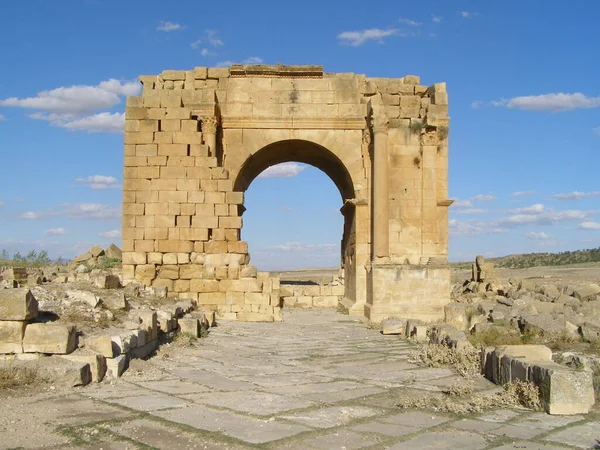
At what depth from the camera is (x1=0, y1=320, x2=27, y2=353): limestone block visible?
5.90 m

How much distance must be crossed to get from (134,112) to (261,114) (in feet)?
9.74

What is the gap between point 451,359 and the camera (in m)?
7.48

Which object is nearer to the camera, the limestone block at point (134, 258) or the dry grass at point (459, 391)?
the dry grass at point (459, 391)

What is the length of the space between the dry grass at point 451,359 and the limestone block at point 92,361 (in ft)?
12.4

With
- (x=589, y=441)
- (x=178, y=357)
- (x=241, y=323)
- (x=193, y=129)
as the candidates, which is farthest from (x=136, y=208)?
(x=589, y=441)

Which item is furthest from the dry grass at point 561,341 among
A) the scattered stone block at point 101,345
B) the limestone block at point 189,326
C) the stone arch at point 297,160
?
the stone arch at point 297,160

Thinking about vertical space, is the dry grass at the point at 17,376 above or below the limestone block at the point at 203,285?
below

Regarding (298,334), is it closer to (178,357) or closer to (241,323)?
(241,323)

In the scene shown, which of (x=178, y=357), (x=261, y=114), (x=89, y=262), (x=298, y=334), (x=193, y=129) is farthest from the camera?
(x=89, y=262)

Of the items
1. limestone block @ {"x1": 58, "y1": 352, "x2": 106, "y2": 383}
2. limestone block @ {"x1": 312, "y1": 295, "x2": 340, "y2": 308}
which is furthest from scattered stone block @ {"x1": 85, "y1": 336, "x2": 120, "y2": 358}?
limestone block @ {"x1": 312, "y1": 295, "x2": 340, "y2": 308}

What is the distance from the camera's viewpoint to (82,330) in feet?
22.5

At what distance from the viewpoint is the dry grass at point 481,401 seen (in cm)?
523

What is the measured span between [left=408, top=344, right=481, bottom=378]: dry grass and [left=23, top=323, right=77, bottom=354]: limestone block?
4116mm

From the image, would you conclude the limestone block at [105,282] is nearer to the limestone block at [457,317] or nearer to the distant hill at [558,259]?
the limestone block at [457,317]
